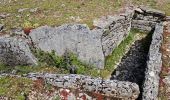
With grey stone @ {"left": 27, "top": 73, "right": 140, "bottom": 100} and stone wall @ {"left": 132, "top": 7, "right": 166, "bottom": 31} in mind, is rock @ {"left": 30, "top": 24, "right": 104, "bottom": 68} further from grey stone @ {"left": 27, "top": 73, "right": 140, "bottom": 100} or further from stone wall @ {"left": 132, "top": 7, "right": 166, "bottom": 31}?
grey stone @ {"left": 27, "top": 73, "right": 140, "bottom": 100}

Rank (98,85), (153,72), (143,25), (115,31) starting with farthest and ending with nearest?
(143,25), (115,31), (153,72), (98,85)

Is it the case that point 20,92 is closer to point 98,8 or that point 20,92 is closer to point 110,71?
point 110,71

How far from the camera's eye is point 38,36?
18.1 m

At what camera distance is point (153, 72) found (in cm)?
1448

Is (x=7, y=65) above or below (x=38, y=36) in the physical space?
below

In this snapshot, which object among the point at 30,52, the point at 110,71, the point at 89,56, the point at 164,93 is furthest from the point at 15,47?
the point at 164,93

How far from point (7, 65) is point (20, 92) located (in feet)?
17.4

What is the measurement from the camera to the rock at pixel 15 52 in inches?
685

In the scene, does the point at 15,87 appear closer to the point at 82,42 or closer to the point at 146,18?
the point at 82,42

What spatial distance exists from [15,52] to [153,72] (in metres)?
6.63

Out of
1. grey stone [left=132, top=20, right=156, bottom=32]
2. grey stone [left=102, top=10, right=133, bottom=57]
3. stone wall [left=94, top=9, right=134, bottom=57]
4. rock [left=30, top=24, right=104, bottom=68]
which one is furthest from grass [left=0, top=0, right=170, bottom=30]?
grey stone [left=132, top=20, right=156, bottom=32]

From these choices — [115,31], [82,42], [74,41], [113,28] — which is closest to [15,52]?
[74,41]

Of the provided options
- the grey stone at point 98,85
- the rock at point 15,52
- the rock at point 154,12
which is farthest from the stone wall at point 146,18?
the grey stone at point 98,85

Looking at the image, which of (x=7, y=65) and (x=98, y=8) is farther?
(x=98, y=8)
